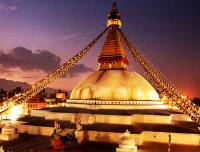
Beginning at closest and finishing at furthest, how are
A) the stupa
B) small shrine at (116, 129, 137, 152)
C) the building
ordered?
small shrine at (116, 129, 137, 152)
the stupa
the building

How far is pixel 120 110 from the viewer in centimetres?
2205

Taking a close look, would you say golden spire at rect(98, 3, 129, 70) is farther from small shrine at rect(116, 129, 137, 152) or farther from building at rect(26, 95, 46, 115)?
building at rect(26, 95, 46, 115)

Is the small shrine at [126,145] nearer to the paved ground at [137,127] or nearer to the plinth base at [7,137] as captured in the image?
the paved ground at [137,127]

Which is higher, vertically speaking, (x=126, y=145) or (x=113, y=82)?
(x=113, y=82)

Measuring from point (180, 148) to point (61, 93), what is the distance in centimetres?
5821

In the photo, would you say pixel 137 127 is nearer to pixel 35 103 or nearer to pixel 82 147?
pixel 82 147

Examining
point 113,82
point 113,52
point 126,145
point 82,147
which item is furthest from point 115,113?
point 113,52

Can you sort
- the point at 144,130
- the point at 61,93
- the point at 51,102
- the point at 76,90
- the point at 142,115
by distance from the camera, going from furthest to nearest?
the point at 61,93 < the point at 51,102 < the point at 76,90 < the point at 142,115 < the point at 144,130

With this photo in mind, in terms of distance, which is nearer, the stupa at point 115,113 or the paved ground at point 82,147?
the paved ground at point 82,147

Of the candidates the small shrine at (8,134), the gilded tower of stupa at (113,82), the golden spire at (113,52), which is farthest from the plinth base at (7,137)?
the golden spire at (113,52)

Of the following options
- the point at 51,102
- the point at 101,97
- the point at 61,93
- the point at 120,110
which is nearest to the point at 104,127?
the point at 120,110

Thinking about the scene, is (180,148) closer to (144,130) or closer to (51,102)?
(144,130)

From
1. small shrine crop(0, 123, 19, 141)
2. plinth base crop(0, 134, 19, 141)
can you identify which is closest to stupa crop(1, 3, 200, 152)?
small shrine crop(0, 123, 19, 141)

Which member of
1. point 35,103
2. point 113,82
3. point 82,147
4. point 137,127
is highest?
point 113,82
